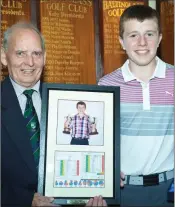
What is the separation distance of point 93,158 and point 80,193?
0.48 ft

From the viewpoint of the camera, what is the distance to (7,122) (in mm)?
1707

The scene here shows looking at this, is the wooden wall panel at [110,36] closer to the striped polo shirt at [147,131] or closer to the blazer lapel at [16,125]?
the striped polo shirt at [147,131]

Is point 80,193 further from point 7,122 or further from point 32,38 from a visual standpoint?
point 32,38

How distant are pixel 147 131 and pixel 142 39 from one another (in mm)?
405

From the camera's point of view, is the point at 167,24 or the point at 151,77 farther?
the point at 167,24

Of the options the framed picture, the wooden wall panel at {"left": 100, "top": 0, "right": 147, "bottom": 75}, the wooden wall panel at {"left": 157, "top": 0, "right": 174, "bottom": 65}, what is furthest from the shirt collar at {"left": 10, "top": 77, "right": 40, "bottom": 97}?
the wooden wall panel at {"left": 157, "top": 0, "right": 174, "bottom": 65}

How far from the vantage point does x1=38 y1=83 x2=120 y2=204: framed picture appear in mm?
1661

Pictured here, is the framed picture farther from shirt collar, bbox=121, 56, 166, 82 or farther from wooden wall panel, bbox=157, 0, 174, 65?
wooden wall panel, bbox=157, 0, 174, 65

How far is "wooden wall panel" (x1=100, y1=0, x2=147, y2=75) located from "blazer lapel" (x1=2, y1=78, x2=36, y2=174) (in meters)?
2.35

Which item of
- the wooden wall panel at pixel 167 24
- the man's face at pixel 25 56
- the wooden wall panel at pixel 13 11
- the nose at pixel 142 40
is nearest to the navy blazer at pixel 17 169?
the man's face at pixel 25 56

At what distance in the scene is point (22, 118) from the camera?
1.71 meters

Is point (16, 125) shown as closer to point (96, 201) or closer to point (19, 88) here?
point (19, 88)

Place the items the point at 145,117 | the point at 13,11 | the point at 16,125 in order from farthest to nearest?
the point at 13,11 → the point at 145,117 → the point at 16,125

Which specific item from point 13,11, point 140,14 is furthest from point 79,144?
point 13,11
